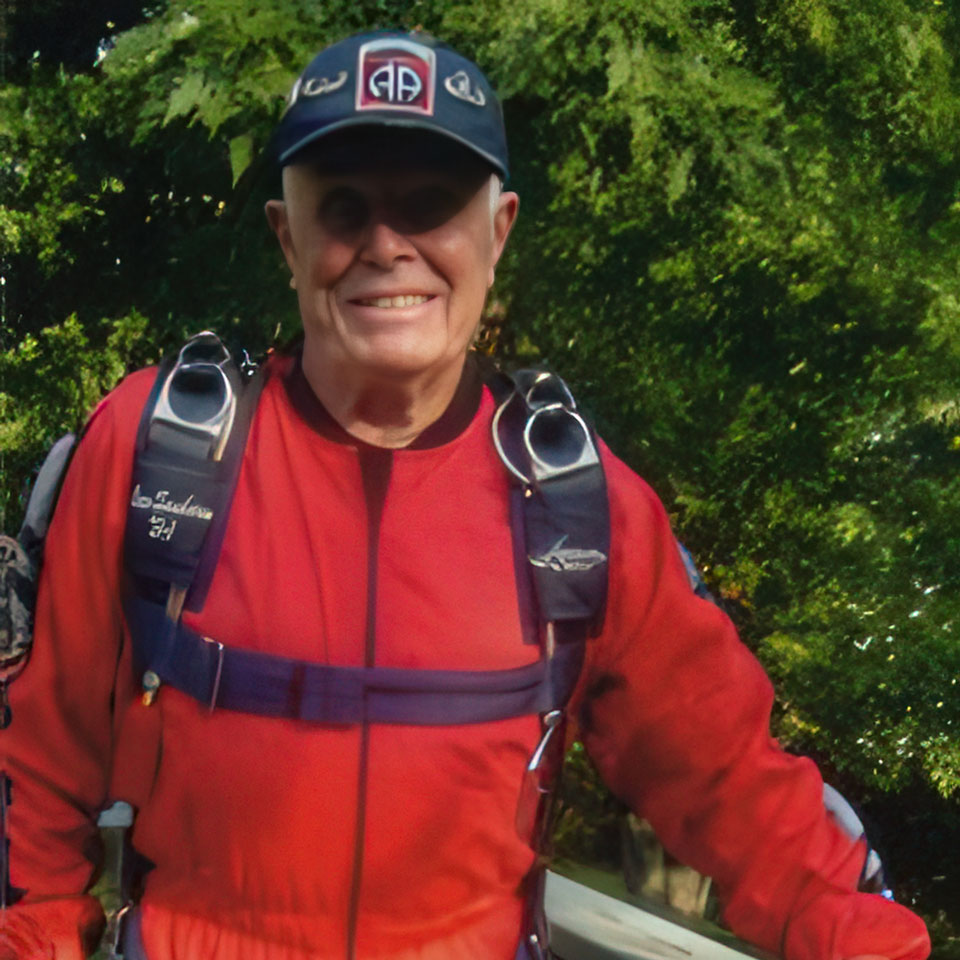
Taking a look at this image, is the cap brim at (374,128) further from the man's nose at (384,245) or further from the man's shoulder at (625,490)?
the man's shoulder at (625,490)

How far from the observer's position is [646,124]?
2.07 m

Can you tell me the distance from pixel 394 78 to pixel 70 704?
40.4 inches

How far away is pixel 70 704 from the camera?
5.53 ft

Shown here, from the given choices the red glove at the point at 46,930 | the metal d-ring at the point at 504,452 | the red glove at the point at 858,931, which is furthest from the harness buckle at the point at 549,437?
the red glove at the point at 46,930

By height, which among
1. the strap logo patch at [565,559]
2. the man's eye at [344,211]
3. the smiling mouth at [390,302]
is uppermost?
the man's eye at [344,211]

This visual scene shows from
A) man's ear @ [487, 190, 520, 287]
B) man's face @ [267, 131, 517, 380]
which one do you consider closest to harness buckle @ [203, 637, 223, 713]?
man's face @ [267, 131, 517, 380]

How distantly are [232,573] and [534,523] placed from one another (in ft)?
1.43

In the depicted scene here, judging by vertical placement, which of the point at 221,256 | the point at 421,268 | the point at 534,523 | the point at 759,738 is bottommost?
the point at 759,738

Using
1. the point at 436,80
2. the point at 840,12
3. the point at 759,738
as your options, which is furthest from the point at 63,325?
the point at 840,12

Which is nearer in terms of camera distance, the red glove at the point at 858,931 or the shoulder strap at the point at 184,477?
the shoulder strap at the point at 184,477

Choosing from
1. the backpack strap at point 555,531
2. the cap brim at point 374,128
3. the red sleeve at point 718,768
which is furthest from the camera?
the red sleeve at point 718,768

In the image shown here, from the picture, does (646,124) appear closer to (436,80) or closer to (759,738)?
(436,80)

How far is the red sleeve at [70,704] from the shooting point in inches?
63.1

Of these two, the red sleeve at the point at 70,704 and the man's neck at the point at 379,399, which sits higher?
the man's neck at the point at 379,399
